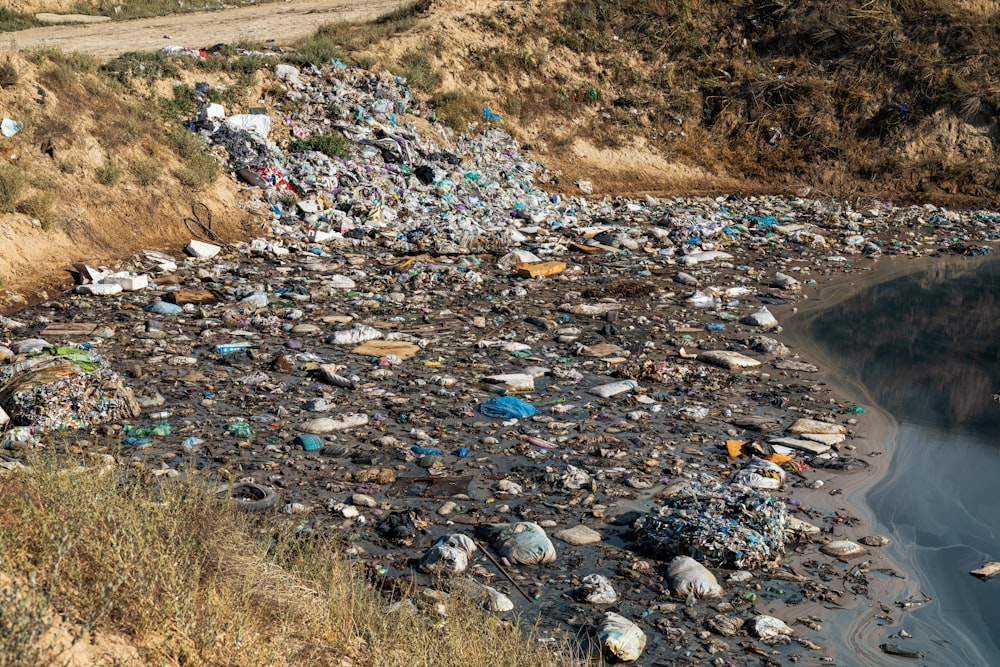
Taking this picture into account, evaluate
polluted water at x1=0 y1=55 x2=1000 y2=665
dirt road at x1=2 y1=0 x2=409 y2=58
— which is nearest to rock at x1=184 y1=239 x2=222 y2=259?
polluted water at x1=0 y1=55 x2=1000 y2=665

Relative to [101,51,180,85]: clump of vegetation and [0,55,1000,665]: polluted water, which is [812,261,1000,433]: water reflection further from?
[101,51,180,85]: clump of vegetation

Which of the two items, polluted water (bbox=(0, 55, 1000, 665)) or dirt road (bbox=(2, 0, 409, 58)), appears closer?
polluted water (bbox=(0, 55, 1000, 665))

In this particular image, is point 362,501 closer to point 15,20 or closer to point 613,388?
point 613,388

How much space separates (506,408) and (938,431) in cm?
291

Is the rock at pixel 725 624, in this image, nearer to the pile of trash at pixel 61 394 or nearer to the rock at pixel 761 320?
the pile of trash at pixel 61 394

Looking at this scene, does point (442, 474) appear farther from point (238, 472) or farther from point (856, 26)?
point (856, 26)

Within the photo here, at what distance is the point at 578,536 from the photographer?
3820 mm

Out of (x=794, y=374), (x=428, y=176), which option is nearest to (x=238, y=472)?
(x=794, y=374)

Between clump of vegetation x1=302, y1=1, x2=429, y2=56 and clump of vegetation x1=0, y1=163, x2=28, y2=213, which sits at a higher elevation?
clump of vegetation x1=302, y1=1, x2=429, y2=56

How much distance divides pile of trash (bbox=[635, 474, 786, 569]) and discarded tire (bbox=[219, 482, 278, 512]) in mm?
1684

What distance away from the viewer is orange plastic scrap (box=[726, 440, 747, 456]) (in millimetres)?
4738

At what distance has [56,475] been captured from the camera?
9.07 ft

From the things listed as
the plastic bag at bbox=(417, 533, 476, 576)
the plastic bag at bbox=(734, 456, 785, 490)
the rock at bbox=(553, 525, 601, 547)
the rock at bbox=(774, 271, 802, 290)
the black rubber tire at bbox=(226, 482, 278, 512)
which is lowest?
the rock at bbox=(774, 271, 802, 290)

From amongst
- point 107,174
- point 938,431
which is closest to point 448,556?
point 938,431
